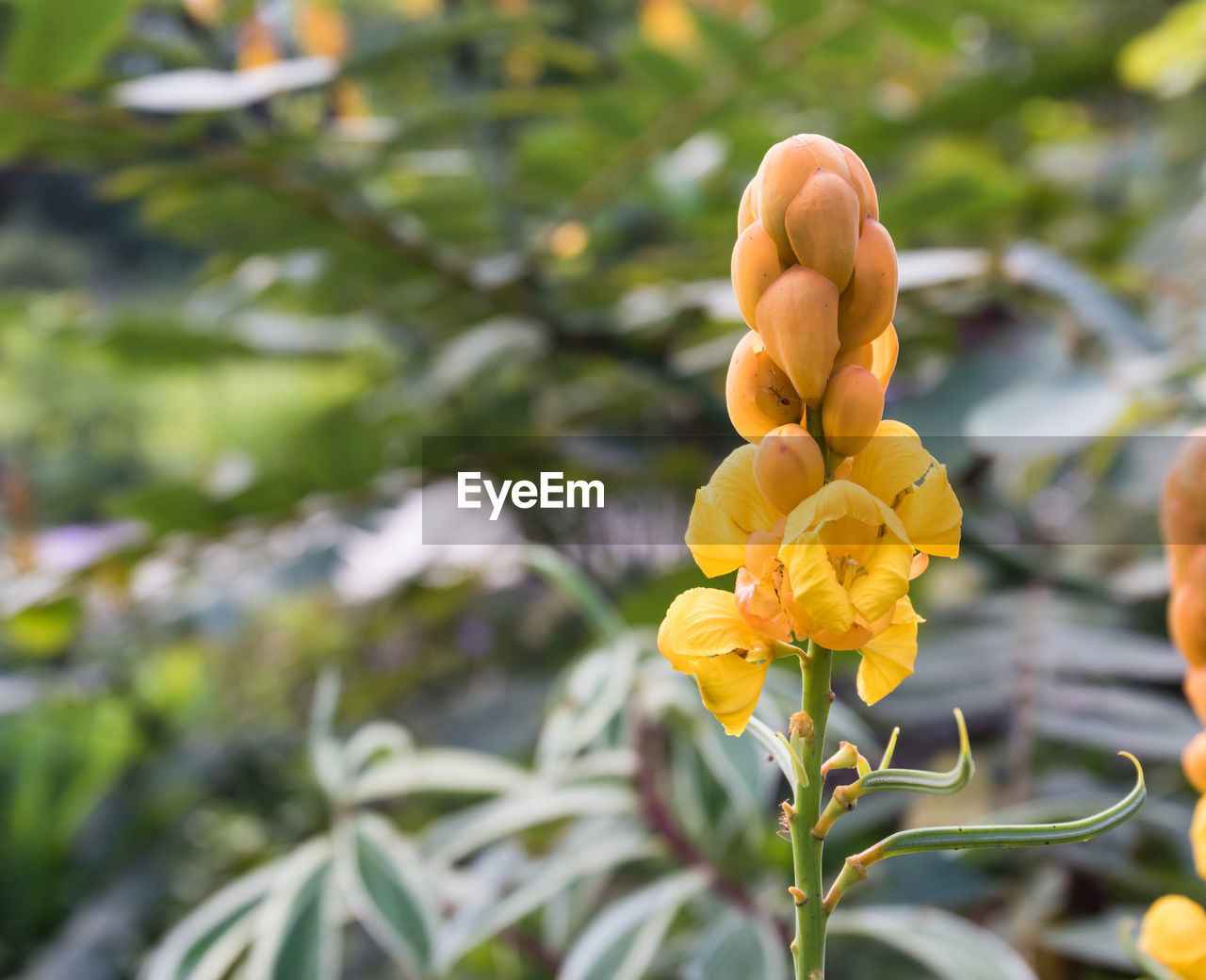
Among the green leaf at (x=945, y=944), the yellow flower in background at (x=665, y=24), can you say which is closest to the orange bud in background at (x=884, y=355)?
the green leaf at (x=945, y=944)

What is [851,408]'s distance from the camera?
0.12 meters

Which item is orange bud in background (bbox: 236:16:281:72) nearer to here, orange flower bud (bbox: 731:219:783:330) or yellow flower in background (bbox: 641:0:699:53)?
yellow flower in background (bbox: 641:0:699:53)

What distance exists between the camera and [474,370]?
60 cm

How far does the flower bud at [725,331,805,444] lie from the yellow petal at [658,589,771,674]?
0.03 meters

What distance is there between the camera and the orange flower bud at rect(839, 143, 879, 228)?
12 centimetres

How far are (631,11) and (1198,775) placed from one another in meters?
1.21

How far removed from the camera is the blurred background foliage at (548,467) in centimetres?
39

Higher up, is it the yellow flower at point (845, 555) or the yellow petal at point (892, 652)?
the yellow flower at point (845, 555)

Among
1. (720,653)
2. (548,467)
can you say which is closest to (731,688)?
(720,653)

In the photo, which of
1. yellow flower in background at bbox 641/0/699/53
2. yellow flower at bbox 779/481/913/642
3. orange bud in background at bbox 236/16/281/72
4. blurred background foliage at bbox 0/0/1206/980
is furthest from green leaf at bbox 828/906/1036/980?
yellow flower in background at bbox 641/0/699/53

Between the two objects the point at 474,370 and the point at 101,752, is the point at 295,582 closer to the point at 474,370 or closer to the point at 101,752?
the point at 474,370

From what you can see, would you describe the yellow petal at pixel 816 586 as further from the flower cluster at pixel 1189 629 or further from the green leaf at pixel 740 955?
the green leaf at pixel 740 955

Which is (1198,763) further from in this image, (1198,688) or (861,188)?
(861,188)

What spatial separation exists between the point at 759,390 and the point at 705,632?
0.03m
